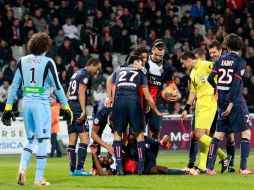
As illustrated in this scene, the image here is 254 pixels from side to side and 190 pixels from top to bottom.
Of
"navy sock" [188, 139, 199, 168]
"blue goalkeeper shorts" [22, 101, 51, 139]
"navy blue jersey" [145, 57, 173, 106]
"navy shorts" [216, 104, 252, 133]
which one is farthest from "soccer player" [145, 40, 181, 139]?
"blue goalkeeper shorts" [22, 101, 51, 139]

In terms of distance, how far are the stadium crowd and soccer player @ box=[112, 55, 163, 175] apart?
12.2 meters

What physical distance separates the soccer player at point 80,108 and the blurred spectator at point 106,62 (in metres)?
12.9

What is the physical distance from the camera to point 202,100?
16.7m

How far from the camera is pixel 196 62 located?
16766 mm

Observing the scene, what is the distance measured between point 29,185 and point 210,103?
4844 millimetres

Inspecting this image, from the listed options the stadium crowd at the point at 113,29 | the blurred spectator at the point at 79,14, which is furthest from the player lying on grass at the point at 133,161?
the blurred spectator at the point at 79,14

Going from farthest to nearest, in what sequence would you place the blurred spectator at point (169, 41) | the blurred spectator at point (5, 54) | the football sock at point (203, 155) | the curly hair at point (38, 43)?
the blurred spectator at point (169, 41), the blurred spectator at point (5, 54), the football sock at point (203, 155), the curly hair at point (38, 43)

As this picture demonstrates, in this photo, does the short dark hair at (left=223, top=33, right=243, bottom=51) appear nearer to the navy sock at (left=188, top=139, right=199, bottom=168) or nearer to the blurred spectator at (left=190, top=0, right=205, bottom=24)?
the navy sock at (left=188, top=139, right=199, bottom=168)

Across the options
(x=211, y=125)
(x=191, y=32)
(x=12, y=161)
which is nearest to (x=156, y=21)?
(x=191, y=32)

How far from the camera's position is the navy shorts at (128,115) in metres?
15.5

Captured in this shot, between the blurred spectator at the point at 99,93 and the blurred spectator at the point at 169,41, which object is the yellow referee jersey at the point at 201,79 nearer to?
the blurred spectator at the point at 99,93

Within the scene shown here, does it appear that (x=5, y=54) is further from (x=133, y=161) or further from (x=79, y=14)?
(x=133, y=161)

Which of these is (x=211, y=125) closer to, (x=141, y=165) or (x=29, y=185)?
(x=141, y=165)

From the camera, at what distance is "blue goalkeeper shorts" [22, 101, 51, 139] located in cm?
1321
